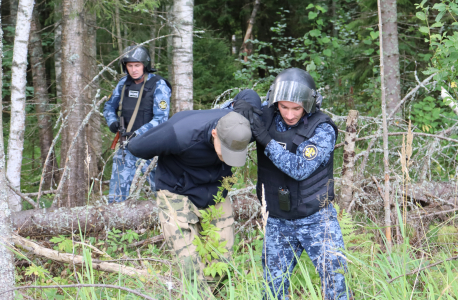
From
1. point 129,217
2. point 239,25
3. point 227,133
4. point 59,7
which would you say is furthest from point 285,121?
point 239,25

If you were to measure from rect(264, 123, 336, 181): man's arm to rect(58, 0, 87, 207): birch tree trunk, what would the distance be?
326 cm

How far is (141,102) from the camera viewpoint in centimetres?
495

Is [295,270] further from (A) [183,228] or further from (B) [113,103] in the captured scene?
(B) [113,103]

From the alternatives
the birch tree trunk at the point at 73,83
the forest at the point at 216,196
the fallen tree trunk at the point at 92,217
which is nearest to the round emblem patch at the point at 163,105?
the forest at the point at 216,196

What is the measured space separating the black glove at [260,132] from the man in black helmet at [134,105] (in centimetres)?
248

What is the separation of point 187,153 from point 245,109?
1.68ft

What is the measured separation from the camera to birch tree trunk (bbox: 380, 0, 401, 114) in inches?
249

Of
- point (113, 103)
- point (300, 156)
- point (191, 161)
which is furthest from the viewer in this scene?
point (113, 103)

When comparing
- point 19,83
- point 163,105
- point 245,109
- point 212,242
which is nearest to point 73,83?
point 19,83

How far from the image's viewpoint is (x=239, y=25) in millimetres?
15953

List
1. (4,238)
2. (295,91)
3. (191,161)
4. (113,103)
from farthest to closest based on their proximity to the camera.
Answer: (113,103) < (191,161) < (295,91) < (4,238)

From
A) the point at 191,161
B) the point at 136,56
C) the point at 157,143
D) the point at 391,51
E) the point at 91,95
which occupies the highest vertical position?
the point at 391,51

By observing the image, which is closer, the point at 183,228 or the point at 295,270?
the point at 183,228

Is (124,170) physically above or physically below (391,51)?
below
